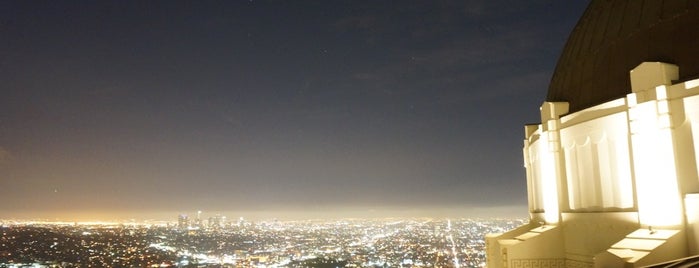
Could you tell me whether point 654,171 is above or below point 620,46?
below

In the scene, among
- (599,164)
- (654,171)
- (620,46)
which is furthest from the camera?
(620,46)

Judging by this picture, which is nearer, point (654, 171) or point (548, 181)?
point (654, 171)

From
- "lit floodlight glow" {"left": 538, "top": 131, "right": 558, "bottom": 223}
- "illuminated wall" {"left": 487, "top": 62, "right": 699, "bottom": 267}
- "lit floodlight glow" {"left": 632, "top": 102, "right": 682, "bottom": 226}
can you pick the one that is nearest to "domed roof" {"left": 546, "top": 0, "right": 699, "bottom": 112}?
→ "illuminated wall" {"left": 487, "top": 62, "right": 699, "bottom": 267}

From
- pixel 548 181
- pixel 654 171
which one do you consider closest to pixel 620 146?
pixel 654 171

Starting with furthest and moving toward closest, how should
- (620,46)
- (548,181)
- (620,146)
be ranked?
(548,181) → (620,46) → (620,146)

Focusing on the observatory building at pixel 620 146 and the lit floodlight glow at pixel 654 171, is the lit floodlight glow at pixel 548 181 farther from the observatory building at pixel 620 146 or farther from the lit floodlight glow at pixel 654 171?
the lit floodlight glow at pixel 654 171

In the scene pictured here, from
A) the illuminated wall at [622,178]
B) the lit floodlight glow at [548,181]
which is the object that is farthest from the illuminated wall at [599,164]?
the lit floodlight glow at [548,181]

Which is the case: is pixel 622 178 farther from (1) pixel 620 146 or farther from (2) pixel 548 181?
(2) pixel 548 181
